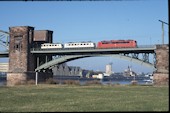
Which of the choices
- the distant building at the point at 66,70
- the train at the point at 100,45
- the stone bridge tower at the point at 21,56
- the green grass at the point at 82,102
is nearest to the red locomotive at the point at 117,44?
the train at the point at 100,45

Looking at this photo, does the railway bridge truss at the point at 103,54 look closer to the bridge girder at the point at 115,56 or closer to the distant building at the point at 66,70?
the bridge girder at the point at 115,56

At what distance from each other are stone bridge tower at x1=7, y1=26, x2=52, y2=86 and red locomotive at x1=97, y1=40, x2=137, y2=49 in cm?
1716

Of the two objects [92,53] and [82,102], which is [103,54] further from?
[82,102]

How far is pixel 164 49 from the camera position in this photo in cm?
6481

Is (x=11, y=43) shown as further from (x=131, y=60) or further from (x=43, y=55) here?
(x=131, y=60)

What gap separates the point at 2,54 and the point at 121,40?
3117 cm

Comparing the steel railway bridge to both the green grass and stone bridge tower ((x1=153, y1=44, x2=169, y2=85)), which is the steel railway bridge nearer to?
stone bridge tower ((x1=153, y1=44, x2=169, y2=85))

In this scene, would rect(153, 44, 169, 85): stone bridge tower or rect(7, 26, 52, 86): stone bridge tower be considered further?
rect(7, 26, 52, 86): stone bridge tower

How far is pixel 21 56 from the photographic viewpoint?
268 ft

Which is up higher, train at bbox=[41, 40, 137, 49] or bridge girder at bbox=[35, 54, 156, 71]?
train at bbox=[41, 40, 137, 49]

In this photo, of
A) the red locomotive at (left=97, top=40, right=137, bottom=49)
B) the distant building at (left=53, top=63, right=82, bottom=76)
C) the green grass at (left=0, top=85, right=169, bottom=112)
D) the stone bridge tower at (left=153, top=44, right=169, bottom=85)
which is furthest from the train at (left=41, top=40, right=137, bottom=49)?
the distant building at (left=53, top=63, right=82, bottom=76)

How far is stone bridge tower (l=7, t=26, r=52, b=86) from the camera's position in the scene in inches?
3189

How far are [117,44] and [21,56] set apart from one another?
22.8 metres

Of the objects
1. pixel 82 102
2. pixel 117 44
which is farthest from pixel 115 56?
pixel 82 102
